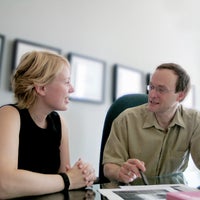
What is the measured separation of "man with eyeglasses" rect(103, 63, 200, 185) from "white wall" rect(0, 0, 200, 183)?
2.22ft

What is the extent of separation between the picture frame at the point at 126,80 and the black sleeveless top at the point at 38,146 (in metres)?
1.11

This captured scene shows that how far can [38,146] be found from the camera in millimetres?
1108

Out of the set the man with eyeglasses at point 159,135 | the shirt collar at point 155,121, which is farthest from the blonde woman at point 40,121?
the shirt collar at point 155,121

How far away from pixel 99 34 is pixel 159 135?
112cm

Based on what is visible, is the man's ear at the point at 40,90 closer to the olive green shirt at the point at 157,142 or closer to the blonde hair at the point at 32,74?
the blonde hair at the point at 32,74

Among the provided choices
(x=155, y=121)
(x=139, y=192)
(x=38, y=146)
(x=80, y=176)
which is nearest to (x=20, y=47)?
(x=38, y=146)

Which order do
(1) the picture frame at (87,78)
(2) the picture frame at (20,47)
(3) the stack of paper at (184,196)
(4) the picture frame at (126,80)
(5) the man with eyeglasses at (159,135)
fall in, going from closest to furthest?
(3) the stack of paper at (184,196)
(5) the man with eyeglasses at (159,135)
(2) the picture frame at (20,47)
(1) the picture frame at (87,78)
(4) the picture frame at (126,80)

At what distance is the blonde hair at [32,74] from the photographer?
1080 mm

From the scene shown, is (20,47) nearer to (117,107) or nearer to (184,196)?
(117,107)

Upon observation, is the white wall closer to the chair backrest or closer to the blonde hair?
the chair backrest

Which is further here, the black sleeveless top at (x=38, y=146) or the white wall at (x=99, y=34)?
the white wall at (x=99, y=34)

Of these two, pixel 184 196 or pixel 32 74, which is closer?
pixel 184 196

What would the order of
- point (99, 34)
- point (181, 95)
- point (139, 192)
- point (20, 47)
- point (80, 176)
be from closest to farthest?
1. point (139, 192)
2. point (80, 176)
3. point (181, 95)
4. point (20, 47)
5. point (99, 34)

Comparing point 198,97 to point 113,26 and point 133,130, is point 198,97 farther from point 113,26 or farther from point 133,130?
point 133,130
